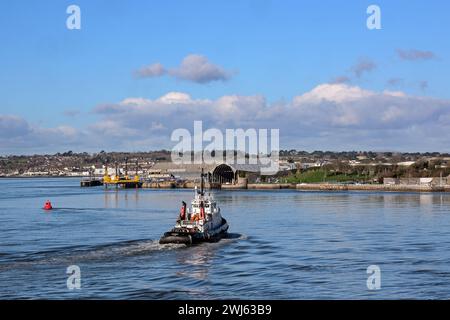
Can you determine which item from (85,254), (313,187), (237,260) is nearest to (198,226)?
(237,260)

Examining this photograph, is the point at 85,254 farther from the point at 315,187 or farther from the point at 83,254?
the point at 315,187

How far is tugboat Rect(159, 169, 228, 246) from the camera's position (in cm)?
4356

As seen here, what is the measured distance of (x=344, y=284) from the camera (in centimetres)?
2847

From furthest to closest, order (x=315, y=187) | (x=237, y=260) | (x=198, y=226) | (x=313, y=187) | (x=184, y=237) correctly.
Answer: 1. (x=313, y=187)
2. (x=315, y=187)
3. (x=198, y=226)
4. (x=184, y=237)
5. (x=237, y=260)

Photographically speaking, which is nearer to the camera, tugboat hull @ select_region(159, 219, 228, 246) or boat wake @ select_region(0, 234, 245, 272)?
Answer: boat wake @ select_region(0, 234, 245, 272)

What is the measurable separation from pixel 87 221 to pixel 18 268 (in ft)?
108

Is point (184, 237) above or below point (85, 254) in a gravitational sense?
above

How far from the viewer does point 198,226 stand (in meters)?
45.6

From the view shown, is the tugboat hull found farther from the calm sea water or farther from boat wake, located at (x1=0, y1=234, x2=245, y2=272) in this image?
the calm sea water

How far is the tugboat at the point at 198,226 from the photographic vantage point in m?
43.6

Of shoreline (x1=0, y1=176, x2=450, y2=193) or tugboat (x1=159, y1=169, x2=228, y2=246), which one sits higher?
tugboat (x1=159, y1=169, x2=228, y2=246)

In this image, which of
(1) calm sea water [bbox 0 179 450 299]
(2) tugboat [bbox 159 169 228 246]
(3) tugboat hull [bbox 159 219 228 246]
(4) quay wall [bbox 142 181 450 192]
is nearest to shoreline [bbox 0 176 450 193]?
(4) quay wall [bbox 142 181 450 192]

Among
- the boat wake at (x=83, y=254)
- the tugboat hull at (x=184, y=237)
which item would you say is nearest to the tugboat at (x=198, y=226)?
the tugboat hull at (x=184, y=237)
